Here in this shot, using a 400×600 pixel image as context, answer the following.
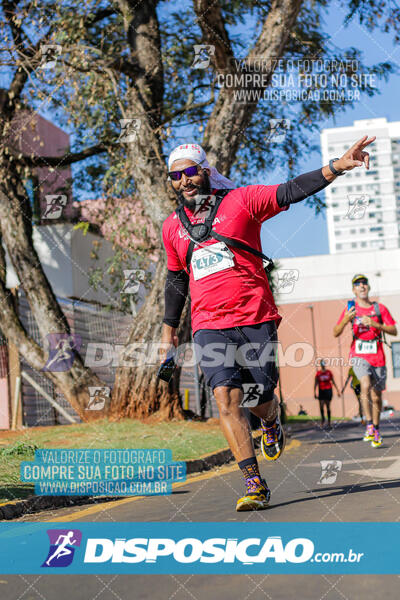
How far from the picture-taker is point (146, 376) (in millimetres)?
12641

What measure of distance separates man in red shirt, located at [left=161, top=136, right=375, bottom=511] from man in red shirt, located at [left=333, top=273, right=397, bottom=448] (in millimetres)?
4573

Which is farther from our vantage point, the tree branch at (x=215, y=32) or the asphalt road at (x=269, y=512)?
the tree branch at (x=215, y=32)

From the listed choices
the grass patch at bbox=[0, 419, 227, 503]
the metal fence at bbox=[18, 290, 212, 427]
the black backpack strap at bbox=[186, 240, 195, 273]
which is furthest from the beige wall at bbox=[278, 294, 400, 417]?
the black backpack strap at bbox=[186, 240, 195, 273]

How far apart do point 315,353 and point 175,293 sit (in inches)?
1469

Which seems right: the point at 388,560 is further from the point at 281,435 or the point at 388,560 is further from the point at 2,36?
the point at 2,36

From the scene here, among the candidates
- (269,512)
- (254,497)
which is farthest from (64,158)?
(269,512)

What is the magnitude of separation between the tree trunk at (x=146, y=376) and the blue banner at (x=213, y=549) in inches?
326

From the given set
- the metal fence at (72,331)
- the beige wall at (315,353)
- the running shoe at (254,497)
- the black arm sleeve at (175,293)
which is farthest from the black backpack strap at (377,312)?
the beige wall at (315,353)

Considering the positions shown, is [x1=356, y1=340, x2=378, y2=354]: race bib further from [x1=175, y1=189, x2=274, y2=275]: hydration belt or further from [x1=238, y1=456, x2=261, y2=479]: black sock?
[x1=238, y1=456, x2=261, y2=479]: black sock

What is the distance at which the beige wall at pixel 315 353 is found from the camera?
43875mm

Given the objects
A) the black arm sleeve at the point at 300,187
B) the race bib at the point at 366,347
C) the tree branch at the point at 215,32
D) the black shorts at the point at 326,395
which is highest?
the tree branch at the point at 215,32

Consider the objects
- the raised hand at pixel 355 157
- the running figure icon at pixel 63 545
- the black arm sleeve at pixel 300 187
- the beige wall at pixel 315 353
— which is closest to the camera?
the running figure icon at pixel 63 545

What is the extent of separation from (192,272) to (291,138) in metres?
12.0

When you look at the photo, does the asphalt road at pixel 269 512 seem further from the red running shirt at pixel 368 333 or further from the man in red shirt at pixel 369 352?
the red running shirt at pixel 368 333
